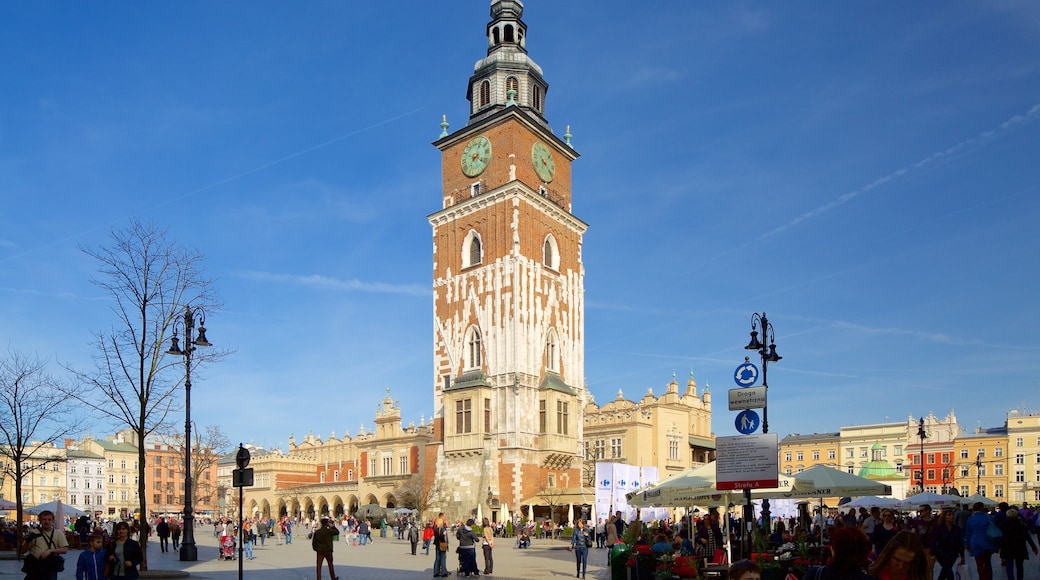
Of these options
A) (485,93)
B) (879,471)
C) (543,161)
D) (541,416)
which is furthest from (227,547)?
(879,471)

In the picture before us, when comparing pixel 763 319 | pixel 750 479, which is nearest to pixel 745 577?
pixel 750 479

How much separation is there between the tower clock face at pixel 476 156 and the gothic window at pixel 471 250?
13.1 feet

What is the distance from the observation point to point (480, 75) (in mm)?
58312

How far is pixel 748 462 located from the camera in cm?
1423

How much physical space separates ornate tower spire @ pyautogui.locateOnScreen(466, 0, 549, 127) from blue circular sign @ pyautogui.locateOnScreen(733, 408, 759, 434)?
42986 mm

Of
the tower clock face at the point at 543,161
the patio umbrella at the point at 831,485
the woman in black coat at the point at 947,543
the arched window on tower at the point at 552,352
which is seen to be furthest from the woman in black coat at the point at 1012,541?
the tower clock face at the point at 543,161

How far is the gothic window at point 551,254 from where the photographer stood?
56594mm

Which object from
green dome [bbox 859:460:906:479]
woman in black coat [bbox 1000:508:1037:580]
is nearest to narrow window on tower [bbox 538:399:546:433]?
woman in black coat [bbox 1000:508:1037:580]

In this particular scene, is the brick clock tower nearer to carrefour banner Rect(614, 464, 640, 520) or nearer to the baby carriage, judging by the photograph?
carrefour banner Rect(614, 464, 640, 520)

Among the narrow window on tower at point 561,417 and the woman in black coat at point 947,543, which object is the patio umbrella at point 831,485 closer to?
the woman in black coat at point 947,543

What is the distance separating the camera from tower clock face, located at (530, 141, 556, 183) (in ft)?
185

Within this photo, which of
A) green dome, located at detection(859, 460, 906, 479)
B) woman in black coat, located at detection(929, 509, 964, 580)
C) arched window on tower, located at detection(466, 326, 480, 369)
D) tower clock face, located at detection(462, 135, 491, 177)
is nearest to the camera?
woman in black coat, located at detection(929, 509, 964, 580)

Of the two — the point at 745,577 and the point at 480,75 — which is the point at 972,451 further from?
Answer: the point at 745,577

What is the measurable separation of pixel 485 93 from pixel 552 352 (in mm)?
17423
